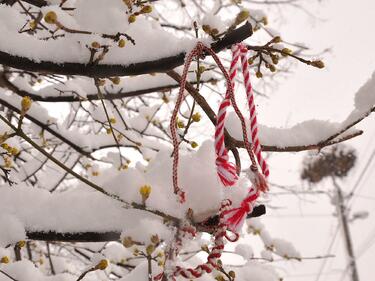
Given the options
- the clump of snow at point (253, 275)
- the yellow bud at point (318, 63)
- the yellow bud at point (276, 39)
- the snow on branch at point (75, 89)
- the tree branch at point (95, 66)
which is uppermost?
the snow on branch at point (75, 89)

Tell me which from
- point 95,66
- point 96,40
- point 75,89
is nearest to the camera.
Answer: point 96,40

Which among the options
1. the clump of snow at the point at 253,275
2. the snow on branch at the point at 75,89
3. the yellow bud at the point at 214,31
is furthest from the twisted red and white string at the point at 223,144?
the snow on branch at the point at 75,89

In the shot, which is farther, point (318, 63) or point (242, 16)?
point (318, 63)

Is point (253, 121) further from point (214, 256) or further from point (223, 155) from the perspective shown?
point (214, 256)

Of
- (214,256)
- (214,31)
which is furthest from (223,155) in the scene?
(214,31)

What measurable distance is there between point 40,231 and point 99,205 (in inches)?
7.3

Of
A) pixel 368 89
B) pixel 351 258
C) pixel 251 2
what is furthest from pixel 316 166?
pixel 368 89

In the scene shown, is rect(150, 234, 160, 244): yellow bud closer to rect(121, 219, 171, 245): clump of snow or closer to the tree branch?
rect(121, 219, 171, 245): clump of snow

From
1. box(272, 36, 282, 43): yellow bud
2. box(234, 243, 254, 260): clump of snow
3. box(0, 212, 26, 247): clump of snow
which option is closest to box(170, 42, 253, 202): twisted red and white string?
box(272, 36, 282, 43): yellow bud

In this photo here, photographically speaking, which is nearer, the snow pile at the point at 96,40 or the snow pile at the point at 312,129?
the snow pile at the point at 96,40

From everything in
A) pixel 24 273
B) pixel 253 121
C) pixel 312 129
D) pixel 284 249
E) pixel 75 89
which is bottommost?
pixel 24 273

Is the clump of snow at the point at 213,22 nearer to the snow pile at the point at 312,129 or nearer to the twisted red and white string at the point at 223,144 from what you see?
the twisted red and white string at the point at 223,144

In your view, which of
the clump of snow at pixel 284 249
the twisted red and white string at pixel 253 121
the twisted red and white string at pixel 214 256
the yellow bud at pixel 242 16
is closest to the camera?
the twisted red and white string at pixel 214 256

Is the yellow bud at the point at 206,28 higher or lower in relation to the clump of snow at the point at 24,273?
higher
